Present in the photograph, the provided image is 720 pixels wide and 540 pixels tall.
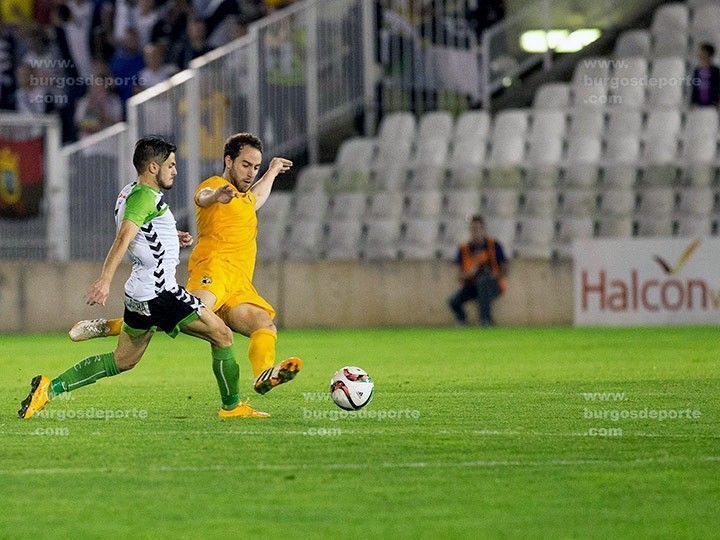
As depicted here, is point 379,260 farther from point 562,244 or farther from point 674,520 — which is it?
point 674,520

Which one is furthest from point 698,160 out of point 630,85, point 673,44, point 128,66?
point 128,66

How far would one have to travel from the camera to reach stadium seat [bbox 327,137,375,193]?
82.8 ft

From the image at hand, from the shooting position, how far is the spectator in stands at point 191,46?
86.4 feet

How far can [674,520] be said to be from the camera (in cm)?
646

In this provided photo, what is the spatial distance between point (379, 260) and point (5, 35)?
8.28 m

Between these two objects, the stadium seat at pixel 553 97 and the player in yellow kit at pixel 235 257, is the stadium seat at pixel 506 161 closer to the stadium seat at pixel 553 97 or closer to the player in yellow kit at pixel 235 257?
the stadium seat at pixel 553 97

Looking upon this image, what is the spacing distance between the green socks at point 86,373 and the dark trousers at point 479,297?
12967mm

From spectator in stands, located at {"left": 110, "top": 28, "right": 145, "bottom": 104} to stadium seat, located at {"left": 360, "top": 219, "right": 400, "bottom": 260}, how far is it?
4734 mm

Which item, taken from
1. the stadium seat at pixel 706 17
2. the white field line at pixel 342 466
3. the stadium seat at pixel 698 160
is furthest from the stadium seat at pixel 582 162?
the white field line at pixel 342 466

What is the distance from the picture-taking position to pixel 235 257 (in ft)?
36.8

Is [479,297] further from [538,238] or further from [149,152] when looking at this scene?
[149,152]

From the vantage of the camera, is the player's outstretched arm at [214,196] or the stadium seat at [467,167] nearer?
the player's outstretched arm at [214,196]

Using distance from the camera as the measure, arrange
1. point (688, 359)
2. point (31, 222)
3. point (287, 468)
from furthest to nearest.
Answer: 1. point (31, 222)
2. point (688, 359)
3. point (287, 468)

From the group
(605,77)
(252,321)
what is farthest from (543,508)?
(605,77)
